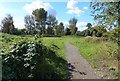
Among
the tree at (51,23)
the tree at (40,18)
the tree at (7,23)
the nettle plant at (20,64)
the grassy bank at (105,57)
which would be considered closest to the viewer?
the nettle plant at (20,64)

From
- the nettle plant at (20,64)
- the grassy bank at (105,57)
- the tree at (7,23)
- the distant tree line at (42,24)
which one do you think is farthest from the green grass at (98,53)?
the distant tree line at (42,24)

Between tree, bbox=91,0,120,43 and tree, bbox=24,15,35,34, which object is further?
tree, bbox=24,15,35,34

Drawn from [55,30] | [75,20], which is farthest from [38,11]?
[75,20]

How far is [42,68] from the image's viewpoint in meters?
3.60

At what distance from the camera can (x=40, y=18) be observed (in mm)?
33594

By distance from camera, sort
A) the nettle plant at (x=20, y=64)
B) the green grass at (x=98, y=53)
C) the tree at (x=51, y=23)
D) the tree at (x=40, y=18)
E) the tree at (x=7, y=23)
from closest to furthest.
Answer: the nettle plant at (x=20, y=64) < the green grass at (x=98, y=53) < the tree at (x=7, y=23) < the tree at (x=40, y=18) < the tree at (x=51, y=23)

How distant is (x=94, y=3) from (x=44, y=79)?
10.5ft

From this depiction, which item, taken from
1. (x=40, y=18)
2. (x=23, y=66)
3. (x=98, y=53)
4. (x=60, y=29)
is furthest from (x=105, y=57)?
(x=60, y=29)

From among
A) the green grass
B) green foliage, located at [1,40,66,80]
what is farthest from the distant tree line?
green foliage, located at [1,40,66,80]

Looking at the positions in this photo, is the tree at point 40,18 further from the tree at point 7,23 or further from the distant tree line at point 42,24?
the tree at point 7,23

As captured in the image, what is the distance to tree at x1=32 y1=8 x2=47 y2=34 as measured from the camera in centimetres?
3288

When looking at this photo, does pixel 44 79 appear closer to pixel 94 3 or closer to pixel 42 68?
pixel 42 68

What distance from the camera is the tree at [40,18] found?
32875 millimetres

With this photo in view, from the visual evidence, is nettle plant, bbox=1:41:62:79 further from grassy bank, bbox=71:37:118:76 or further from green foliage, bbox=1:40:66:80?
grassy bank, bbox=71:37:118:76
